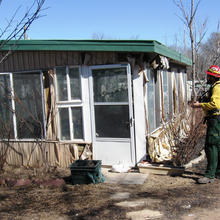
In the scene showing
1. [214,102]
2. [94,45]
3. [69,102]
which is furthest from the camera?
[69,102]

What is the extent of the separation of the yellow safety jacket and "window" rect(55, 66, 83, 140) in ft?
8.91

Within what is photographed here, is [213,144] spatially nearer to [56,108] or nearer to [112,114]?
[112,114]

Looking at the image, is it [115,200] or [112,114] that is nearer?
[115,200]

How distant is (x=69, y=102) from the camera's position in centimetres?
631

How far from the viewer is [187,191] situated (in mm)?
4688

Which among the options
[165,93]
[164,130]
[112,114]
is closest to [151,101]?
[164,130]

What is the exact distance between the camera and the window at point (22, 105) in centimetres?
655

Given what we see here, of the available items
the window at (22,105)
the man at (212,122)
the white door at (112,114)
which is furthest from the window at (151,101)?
the window at (22,105)

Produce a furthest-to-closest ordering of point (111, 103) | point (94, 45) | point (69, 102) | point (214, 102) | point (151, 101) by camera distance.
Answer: point (151, 101) < point (69, 102) < point (111, 103) < point (94, 45) < point (214, 102)

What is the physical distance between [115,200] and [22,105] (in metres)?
3.32

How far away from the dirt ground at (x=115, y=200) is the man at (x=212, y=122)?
0.25 meters

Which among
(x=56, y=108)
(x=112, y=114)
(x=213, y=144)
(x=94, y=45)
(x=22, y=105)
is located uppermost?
(x=94, y=45)

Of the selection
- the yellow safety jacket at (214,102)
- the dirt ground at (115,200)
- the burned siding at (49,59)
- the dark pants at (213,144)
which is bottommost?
the dirt ground at (115,200)

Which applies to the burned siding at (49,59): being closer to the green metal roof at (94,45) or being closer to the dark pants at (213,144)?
the green metal roof at (94,45)
